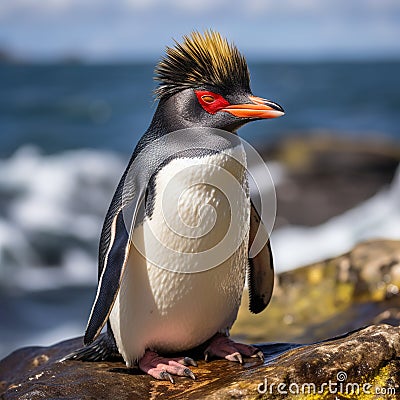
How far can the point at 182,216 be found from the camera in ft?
12.6

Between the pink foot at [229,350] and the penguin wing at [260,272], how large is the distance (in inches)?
18.7

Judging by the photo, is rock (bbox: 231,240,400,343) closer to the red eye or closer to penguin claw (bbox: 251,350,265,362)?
penguin claw (bbox: 251,350,265,362)

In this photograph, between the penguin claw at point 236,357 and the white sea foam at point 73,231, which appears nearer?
the penguin claw at point 236,357

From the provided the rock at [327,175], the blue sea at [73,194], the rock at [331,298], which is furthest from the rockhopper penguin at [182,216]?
the rock at [327,175]

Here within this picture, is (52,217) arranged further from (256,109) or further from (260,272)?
(256,109)

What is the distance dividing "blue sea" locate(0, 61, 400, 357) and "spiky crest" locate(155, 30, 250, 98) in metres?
0.24

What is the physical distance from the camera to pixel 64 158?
84.5 feet

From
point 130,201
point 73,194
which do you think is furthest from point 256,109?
point 73,194

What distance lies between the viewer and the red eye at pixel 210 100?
155 inches

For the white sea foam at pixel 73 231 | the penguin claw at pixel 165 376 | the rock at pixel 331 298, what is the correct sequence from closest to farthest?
the penguin claw at pixel 165 376, the rock at pixel 331 298, the white sea foam at pixel 73 231

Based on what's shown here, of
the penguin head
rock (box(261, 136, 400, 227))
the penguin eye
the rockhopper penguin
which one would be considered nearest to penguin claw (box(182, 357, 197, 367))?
the rockhopper penguin

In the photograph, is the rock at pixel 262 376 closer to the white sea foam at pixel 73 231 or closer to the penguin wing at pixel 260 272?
the penguin wing at pixel 260 272

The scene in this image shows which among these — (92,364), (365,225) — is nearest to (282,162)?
(365,225)

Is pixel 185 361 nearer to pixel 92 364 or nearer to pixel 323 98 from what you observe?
pixel 92 364
